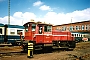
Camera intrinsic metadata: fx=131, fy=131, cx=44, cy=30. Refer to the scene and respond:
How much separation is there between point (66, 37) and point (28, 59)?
7.82m

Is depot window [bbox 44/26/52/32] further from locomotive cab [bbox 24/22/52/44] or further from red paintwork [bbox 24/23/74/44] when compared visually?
red paintwork [bbox 24/23/74/44]

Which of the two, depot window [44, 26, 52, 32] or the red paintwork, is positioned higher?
depot window [44, 26, 52, 32]

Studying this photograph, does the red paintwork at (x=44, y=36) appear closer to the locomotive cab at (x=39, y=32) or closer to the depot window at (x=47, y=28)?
the locomotive cab at (x=39, y=32)

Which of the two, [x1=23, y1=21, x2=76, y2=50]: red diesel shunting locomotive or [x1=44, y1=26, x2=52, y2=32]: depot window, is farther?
[x1=44, y1=26, x2=52, y2=32]: depot window

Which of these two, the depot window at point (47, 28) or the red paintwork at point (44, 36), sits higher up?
the depot window at point (47, 28)

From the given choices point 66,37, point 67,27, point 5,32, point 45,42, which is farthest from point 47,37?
point 67,27

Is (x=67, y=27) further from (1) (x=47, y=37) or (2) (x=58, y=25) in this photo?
(1) (x=47, y=37)

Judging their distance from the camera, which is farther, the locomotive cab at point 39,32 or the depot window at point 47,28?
the depot window at point 47,28

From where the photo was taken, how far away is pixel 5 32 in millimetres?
22688

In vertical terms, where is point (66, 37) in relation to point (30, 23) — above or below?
below

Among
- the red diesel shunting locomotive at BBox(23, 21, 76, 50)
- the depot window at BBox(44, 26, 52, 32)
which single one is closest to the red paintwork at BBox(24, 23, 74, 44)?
the red diesel shunting locomotive at BBox(23, 21, 76, 50)

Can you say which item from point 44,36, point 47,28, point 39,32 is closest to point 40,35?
point 39,32

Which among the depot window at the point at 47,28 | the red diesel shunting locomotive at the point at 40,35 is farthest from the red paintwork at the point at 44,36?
the depot window at the point at 47,28

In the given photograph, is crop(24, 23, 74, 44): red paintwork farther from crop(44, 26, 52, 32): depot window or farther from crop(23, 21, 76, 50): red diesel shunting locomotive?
crop(44, 26, 52, 32): depot window
